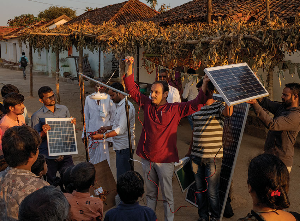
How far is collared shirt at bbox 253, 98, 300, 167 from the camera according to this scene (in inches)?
125

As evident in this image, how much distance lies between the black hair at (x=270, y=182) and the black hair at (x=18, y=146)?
1.68 metres

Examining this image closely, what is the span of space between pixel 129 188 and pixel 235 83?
1548 millimetres

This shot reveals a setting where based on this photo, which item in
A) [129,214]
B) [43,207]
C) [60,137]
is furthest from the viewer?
[60,137]

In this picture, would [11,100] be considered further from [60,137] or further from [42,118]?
[60,137]

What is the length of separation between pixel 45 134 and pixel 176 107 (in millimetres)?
1999

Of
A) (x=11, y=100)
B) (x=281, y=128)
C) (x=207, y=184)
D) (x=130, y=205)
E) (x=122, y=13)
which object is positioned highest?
(x=122, y=13)

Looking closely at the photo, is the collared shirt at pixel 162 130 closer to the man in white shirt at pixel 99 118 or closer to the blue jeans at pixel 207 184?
the blue jeans at pixel 207 184

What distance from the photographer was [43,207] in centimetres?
145

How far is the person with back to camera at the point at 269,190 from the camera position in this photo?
5.44 ft

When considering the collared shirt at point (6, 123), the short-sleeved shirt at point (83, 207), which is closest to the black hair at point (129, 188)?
the short-sleeved shirt at point (83, 207)

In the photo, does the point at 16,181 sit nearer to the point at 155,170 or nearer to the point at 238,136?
the point at 155,170

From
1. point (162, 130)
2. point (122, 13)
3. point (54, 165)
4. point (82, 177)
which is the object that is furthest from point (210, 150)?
point (122, 13)

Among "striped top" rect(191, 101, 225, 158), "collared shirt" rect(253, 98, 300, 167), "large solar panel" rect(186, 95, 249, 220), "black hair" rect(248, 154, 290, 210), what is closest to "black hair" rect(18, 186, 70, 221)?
"black hair" rect(248, 154, 290, 210)

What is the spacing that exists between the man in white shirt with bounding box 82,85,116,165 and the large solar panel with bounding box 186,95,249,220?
2.05 metres
